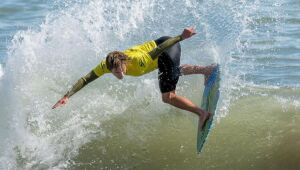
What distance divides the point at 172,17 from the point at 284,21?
3.93 meters

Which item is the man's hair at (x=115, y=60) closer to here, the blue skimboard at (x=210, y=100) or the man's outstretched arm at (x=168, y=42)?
the man's outstretched arm at (x=168, y=42)

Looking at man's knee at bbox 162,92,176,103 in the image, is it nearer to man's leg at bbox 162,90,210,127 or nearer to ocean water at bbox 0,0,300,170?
man's leg at bbox 162,90,210,127

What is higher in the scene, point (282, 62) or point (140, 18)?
point (140, 18)

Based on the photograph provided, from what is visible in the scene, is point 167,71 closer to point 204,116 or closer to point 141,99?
point 204,116

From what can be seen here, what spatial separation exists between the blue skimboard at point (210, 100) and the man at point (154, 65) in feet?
0.35

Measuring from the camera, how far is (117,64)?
6547 mm

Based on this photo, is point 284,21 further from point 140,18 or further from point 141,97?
point 141,97

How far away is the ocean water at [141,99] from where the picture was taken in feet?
24.8

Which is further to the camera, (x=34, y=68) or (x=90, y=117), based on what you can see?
(x=34, y=68)

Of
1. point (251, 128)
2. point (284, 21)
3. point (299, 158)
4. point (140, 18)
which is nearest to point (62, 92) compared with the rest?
point (140, 18)

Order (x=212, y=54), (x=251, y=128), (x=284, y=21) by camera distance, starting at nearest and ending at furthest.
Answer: (x=251, y=128) → (x=212, y=54) → (x=284, y=21)

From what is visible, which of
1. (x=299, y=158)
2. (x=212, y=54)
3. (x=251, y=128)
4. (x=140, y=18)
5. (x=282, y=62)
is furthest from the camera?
(x=282, y=62)

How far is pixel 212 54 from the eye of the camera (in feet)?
31.1

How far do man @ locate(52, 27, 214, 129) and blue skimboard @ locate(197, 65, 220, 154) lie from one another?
0.11m
